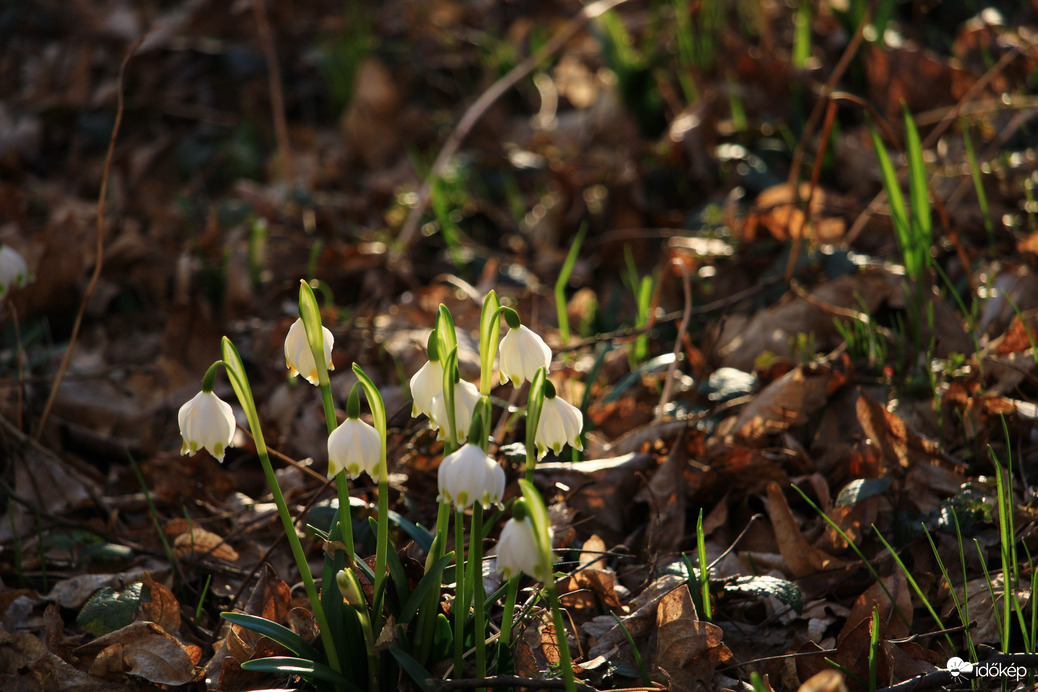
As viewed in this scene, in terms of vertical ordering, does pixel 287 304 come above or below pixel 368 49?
below

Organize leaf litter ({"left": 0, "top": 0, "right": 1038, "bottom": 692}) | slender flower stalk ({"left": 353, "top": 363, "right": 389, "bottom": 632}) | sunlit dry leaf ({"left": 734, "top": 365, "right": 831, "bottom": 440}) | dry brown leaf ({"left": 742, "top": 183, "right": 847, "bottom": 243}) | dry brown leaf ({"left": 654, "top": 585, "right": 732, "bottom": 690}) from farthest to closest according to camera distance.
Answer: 1. dry brown leaf ({"left": 742, "top": 183, "right": 847, "bottom": 243})
2. sunlit dry leaf ({"left": 734, "top": 365, "right": 831, "bottom": 440})
3. leaf litter ({"left": 0, "top": 0, "right": 1038, "bottom": 692})
4. dry brown leaf ({"left": 654, "top": 585, "right": 732, "bottom": 690})
5. slender flower stalk ({"left": 353, "top": 363, "right": 389, "bottom": 632})

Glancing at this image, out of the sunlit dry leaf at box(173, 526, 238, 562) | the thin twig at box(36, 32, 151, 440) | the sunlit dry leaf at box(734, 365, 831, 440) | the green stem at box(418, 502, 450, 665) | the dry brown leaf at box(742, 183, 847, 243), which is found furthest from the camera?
the dry brown leaf at box(742, 183, 847, 243)

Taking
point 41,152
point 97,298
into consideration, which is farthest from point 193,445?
point 41,152

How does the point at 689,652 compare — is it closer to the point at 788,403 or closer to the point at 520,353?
the point at 520,353

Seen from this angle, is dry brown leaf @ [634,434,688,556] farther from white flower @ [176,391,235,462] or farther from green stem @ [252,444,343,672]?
white flower @ [176,391,235,462]

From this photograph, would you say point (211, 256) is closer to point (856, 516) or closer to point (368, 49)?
point (368, 49)

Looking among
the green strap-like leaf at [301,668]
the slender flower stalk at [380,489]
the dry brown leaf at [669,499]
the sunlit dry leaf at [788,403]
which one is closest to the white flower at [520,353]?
the slender flower stalk at [380,489]

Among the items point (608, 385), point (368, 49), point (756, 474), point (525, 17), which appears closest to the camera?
point (756, 474)

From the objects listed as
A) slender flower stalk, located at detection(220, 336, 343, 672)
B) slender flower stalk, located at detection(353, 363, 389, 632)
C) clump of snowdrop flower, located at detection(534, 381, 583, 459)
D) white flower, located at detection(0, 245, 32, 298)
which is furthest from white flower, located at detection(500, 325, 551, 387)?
white flower, located at detection(0, 245, 32, 298)
